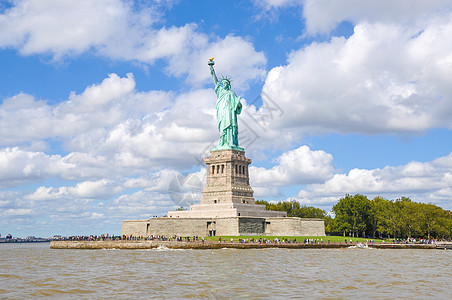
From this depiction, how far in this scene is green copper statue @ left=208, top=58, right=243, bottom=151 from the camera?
7825cm

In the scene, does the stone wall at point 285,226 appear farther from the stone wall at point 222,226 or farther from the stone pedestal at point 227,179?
the stone pedestal at point 227,179

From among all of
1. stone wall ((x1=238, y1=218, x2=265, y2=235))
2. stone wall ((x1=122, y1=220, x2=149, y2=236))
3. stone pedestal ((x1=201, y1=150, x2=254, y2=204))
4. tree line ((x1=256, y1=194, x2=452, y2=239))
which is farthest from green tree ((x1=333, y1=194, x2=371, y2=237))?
stone wall ((x1=122, y1=220, x2=149, y2=236))

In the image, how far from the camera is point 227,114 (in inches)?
3093

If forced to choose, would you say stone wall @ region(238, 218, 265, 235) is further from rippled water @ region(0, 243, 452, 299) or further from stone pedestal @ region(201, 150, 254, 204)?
rippled water @ region(0, 243, 452, 299)

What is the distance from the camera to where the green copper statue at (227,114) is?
78.2 meters

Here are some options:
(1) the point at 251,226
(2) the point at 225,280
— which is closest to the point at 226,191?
(1) the point at 251,226

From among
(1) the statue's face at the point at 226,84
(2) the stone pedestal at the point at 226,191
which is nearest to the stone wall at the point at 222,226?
(2) the stone pedestal at the point at 226,191

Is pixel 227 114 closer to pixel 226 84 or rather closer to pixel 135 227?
pixel 226 84

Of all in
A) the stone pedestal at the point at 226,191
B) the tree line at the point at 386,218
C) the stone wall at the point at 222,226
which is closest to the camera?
the stone wall at the point at 222,226

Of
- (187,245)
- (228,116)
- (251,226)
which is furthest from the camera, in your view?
(228,116)

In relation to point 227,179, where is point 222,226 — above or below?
below

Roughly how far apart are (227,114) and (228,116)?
391mm

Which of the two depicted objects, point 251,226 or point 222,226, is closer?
point 222,226

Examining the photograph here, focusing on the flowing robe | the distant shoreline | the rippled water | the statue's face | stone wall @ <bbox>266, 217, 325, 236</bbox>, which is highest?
the statue's face
